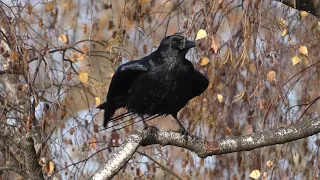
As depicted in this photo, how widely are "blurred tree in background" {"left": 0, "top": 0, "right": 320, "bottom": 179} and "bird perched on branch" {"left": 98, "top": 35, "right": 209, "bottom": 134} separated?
13 centimetres

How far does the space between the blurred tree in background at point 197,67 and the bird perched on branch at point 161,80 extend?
13 centimetres

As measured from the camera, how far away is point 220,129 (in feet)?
14.0

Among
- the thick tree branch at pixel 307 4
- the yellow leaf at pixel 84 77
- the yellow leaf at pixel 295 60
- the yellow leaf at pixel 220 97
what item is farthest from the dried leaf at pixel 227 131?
the thick tree branch at pixel 307 4

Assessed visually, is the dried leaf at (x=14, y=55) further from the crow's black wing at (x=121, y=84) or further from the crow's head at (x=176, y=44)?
the crow's head at (x=176, y=44)

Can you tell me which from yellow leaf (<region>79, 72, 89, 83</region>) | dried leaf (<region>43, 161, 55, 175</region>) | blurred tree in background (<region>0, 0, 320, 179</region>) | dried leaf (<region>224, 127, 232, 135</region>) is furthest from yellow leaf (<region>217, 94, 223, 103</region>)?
dried leaf (<region>43, 161, 55, 175</region>)

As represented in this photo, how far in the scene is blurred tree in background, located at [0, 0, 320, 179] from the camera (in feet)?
12.5

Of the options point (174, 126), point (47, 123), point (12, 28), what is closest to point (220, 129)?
point (174, 126)

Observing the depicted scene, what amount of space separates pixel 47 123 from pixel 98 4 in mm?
858

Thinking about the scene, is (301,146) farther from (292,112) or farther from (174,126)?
(174,126)

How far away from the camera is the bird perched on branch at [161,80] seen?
3.62m

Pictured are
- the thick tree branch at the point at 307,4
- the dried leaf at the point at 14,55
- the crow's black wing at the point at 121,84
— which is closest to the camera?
the thick tree branch at the point at 307,4

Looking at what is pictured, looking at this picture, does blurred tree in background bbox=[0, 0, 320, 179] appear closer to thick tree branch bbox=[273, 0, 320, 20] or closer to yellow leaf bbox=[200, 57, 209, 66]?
yellow leaf bbox=[200, 57, 209, 66]

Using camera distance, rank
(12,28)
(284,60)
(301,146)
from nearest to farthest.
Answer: (12,28), (284,60), (301,146)

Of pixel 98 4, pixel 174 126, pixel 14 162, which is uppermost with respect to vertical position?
pixel 98 4
